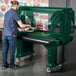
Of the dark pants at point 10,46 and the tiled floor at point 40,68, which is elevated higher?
the dark pants at point 10,46

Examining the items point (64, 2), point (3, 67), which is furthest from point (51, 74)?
point (64, 2)

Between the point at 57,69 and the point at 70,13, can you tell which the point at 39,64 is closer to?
the point at 57,69

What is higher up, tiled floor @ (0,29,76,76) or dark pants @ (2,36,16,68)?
dark pants @ (2,36,16,68)

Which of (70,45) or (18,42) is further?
(70,45)

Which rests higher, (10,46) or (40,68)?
(10,46)

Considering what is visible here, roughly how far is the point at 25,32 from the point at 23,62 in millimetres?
696

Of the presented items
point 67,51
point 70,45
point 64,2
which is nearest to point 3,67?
point 67,51

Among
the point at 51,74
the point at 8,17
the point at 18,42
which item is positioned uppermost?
the point at 8,17

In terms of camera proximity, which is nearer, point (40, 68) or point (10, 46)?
point (10, 46)

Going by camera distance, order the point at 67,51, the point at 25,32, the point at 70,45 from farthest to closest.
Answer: the point at 70,45 < the point at 67,51 < the point at 25,32

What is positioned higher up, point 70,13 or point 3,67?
point 70,13

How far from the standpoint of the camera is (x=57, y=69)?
14.4 feet

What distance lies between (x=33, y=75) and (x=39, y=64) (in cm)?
70

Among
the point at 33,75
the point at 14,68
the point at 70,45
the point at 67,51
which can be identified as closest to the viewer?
the point at 33,75
